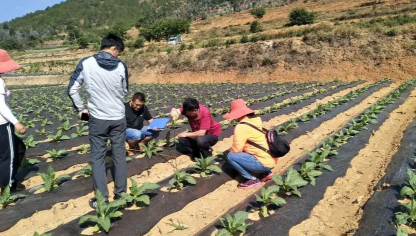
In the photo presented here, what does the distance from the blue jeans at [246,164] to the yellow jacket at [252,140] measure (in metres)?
0.07

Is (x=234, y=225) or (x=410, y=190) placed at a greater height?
(x=234, y=225)

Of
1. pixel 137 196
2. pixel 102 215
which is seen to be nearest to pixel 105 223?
pixel 102 215

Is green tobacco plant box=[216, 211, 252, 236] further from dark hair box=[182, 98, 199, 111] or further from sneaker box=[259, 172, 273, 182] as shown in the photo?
dark hair box=[182, 98, 199, 111]

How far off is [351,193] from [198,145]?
8.51 feet

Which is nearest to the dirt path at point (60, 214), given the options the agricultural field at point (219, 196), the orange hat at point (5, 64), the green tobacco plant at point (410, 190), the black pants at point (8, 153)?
the agricultural field at point (219, 196)

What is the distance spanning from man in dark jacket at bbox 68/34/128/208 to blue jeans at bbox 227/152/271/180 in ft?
5.68

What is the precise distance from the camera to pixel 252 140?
14.6 feet

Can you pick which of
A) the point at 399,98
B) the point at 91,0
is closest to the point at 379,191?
the point at 399,98

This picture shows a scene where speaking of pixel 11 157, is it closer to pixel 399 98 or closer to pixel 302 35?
pixel 399 98

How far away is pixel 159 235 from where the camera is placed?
3650 millimetres

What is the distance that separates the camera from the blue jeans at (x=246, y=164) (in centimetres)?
457

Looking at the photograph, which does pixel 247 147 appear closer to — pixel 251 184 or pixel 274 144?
pixel 274 144

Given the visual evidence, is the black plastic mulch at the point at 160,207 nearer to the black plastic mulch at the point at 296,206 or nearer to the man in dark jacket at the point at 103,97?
the man in dark jacket at the point at 103,97

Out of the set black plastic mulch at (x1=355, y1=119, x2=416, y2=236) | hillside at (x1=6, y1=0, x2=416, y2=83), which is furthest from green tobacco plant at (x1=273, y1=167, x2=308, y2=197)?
hillside at (x1=6, y1=0, x2=416, y2=83)
